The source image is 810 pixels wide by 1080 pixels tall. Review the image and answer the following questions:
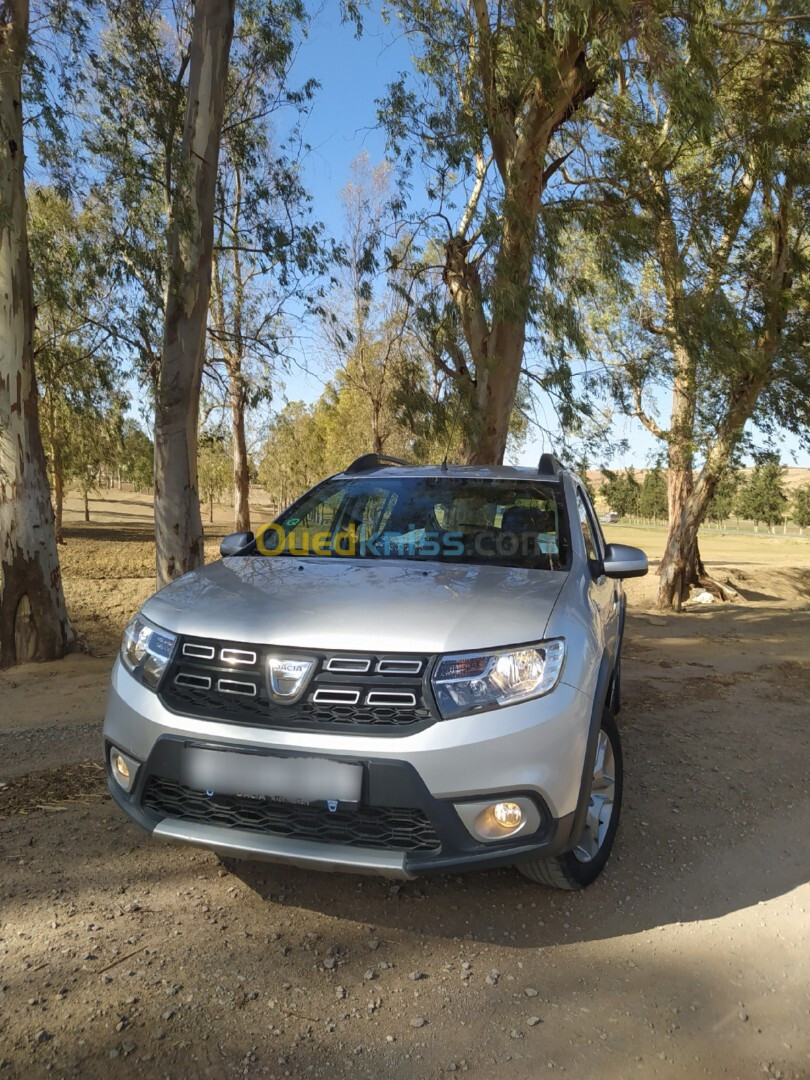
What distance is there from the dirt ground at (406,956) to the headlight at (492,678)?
2.94 feet

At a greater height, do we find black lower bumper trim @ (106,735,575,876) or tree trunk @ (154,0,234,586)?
tree trunk @ (154,0,234,586)

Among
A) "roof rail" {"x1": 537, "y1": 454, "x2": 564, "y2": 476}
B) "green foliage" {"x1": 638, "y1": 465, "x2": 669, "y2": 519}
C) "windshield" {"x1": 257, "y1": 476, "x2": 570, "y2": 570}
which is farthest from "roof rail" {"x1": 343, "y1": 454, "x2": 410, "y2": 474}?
"green foliage" {"x1": 638, "y1": 465, "x2": 669, "y2": 519}

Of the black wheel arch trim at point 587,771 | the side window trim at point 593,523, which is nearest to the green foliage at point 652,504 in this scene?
the side window trim at point 593,523

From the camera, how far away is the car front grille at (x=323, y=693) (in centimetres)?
238

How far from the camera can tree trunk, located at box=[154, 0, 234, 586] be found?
26.0 feet

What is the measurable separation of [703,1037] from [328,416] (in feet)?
118

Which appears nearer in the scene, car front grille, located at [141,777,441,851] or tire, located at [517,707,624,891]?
car front grille, located at [141,777,441,851]

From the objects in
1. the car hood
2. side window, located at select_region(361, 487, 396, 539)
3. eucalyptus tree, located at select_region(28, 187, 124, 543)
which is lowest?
the car hood

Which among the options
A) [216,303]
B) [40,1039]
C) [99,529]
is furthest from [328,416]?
[40,1039]

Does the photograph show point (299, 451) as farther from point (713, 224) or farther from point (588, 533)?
point (588, 533)

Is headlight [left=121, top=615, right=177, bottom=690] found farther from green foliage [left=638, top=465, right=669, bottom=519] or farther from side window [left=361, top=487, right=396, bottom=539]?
green foliage [left=638, top=465, right=669, bottom=519]

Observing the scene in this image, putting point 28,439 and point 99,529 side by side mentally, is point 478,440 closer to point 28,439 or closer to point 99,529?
point 28,439

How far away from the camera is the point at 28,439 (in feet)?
26.2

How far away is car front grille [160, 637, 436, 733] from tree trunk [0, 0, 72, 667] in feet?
21.0
